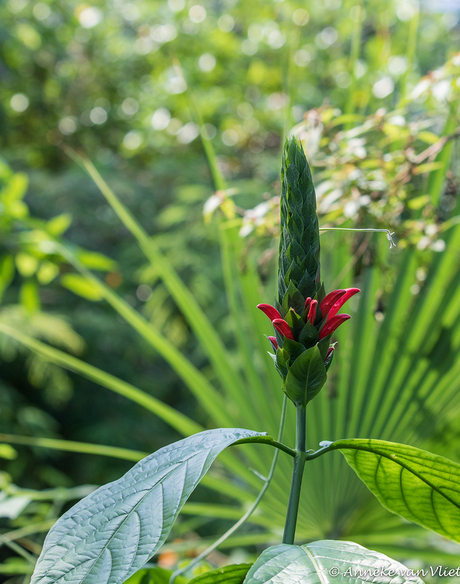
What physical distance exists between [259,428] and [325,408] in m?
0.13

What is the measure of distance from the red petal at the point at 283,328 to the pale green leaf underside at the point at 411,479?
88mm

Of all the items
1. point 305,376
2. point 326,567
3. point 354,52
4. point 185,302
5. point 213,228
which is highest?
point 213,228

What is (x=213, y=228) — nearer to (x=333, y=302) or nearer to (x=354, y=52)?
(x=354, y=52)

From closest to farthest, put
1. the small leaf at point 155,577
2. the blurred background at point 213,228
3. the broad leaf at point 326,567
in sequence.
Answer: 1. the broad leaf at point 326,567
2. the small leaf at point 155,577
3. the blurred background at point 213,228

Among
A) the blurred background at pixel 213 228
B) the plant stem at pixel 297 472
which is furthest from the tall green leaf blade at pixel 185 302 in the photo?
the plant stem at pixel 297 472

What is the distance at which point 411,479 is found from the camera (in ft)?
1.09

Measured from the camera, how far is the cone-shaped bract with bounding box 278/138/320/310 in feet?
0.91

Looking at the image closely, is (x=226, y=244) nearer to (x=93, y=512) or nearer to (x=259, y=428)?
(x=259, y=428)

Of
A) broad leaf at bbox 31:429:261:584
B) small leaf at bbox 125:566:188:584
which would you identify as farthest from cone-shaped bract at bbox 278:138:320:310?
small leaf at bbox 125:566:188:584

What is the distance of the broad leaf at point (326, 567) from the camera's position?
248mm

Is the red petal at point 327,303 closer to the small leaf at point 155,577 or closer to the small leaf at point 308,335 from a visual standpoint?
the small leaf at point 308,335

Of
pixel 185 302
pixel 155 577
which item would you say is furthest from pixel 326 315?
pixel 185 302

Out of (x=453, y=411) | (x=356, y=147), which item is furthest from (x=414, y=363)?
(x=356, y=147)

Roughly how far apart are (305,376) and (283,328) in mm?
35
